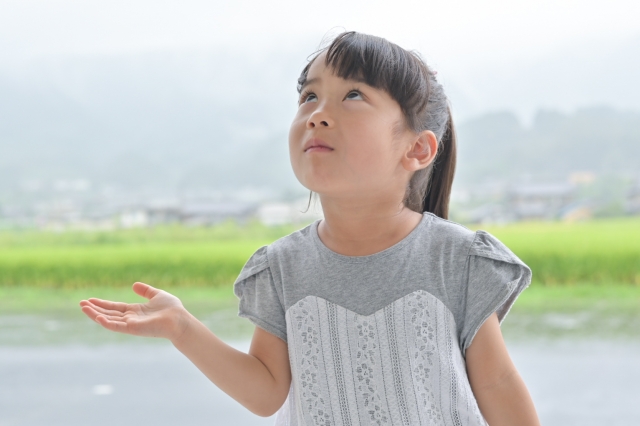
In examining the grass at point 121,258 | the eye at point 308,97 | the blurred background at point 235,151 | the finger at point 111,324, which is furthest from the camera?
the grass at point 121,258

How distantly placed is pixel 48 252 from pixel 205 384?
89 centimetres

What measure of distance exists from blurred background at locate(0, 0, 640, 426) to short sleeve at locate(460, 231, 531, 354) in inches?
69.1

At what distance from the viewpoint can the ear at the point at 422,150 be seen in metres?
0.95

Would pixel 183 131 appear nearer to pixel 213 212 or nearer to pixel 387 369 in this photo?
pixel 213 212

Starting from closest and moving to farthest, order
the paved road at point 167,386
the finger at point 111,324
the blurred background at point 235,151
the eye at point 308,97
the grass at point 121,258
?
the finger at point 111,324 → the eye at point 308,97 → the paved road at point 167,386 → the blurred background at point 235,151 → the grass at point 121,258

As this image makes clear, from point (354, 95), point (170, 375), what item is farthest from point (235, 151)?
point (354, 95)

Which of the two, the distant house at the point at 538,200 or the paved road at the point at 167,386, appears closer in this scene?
the paved road at the point at 167,386

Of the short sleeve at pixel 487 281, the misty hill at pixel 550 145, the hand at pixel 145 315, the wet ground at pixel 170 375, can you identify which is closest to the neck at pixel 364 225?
Answer: the short sleeve at pixel 487 281

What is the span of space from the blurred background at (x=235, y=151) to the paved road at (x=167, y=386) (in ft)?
0.22

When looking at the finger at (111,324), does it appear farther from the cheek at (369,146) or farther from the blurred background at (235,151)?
the blurred background at (235,151)

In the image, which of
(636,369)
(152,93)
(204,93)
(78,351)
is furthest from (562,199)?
(78,351)

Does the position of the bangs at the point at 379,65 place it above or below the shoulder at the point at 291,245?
above

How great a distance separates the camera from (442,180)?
1.05 metres

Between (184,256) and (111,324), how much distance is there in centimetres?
196
